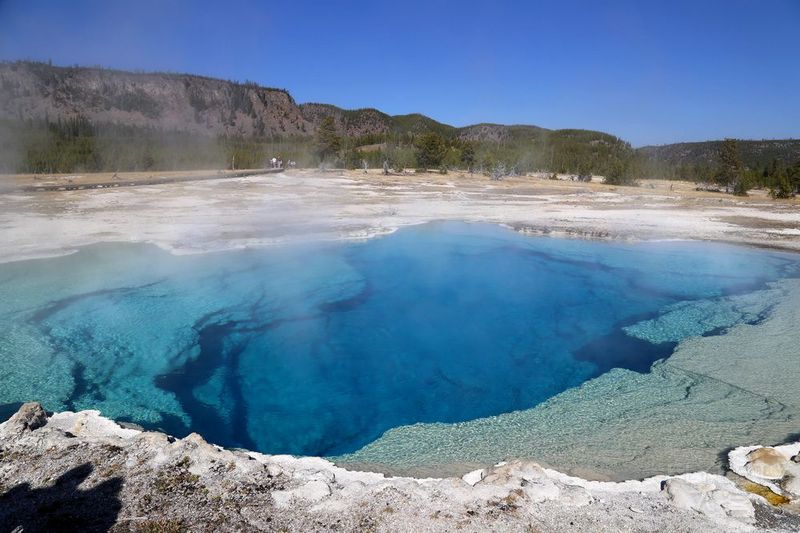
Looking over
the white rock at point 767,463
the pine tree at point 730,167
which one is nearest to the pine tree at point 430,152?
the pine tree at point 730,167

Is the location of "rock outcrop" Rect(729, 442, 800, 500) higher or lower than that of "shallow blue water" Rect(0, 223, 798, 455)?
higher

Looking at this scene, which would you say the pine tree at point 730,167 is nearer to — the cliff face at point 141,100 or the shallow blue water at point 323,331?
the shallow blue water at point 323,331

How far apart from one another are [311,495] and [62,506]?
1.39 metres

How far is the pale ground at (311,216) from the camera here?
11.6 metres

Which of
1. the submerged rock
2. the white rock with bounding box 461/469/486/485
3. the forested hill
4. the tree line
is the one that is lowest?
the white rock with bounding box 461/469/486/485

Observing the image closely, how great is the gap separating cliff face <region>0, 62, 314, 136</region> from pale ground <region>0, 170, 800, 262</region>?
43001mm

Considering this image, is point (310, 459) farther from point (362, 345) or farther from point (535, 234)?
point (535, 234)

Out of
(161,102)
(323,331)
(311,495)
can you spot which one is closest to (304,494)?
(311,495)

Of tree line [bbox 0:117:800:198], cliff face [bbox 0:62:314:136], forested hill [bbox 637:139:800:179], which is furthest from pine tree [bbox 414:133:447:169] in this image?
cliff face [bbox 0:62:314:136]

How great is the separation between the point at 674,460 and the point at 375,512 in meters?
2.38

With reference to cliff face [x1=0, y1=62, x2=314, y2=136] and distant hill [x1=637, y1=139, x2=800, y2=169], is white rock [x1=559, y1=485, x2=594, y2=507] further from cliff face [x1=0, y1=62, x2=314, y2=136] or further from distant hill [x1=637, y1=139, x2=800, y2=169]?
distant hill [x1=637, y1=139, x2=800, y2=169]

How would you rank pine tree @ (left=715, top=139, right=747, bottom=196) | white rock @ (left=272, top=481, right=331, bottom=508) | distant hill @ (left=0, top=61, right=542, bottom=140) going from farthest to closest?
distant hill @ (left=0, top=61, right=542, bottom=140) → pine tree @ (left=715, top=139, right=747, bottom=196) → white rock @ (left=272, top=481, right=331, bottom=508)

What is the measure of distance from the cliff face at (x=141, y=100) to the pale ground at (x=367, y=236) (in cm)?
4454

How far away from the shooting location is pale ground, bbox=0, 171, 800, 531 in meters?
2.85
